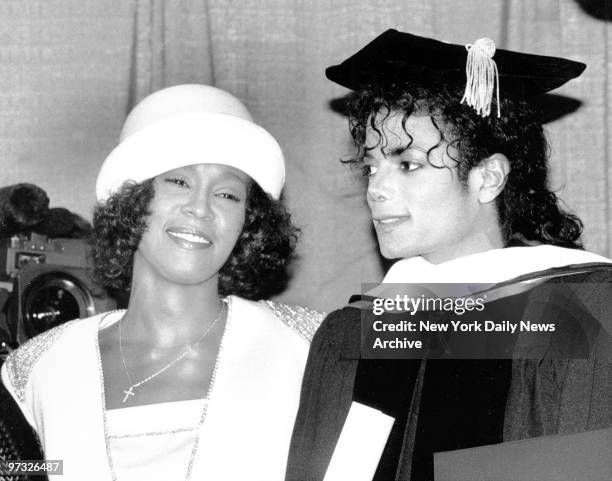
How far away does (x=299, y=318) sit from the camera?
2092mm

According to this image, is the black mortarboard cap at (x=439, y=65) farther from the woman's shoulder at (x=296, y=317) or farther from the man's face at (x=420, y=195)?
the woman's shoulder at (x=296, y=317)

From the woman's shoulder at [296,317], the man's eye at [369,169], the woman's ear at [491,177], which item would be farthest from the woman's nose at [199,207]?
the woman's ear at [491,177]

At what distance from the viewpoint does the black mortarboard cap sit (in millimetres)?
1720

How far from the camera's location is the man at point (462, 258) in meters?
1.54

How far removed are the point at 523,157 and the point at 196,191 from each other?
0.72 meters

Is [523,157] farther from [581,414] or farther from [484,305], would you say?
[581,414]

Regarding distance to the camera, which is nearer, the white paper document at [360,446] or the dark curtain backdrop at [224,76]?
the white paper document at [360,446]

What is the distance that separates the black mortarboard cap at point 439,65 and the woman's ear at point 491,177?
14 cm

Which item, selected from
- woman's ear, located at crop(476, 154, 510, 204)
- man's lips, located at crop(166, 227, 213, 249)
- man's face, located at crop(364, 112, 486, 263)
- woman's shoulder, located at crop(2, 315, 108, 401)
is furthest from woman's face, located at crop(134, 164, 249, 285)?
woman's ear, located at crop(476, 154, 510, 204)

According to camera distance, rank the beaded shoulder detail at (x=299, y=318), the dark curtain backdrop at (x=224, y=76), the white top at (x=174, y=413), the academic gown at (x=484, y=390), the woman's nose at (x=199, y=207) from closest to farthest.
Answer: the academic gown at (x=484, y=390), the white top at (x=174, y=413), the woman's nose at (x=199, y=207), the beaded shoulder detail at (x=299, y=318), the dark curtain backdrop at (x=224, y=76)

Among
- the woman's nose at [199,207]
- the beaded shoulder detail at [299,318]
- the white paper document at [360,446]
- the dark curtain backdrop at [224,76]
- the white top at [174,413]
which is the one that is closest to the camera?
the white paper document at [360,446]

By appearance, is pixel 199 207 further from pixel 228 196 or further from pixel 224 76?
pixel 224 76

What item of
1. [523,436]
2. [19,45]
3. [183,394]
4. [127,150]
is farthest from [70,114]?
[523,436]

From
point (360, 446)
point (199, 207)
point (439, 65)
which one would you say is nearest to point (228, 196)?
point (199, 207)
